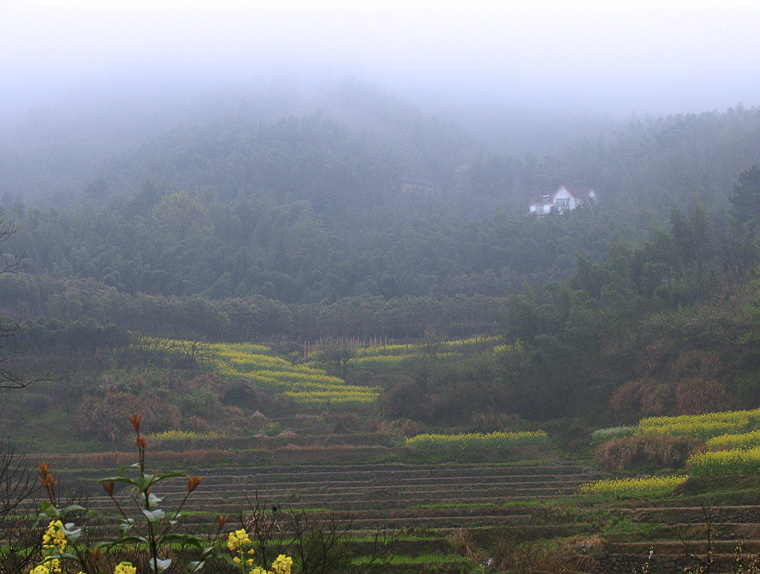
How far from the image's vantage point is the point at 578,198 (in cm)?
5653

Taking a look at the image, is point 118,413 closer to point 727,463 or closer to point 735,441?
point 727,463

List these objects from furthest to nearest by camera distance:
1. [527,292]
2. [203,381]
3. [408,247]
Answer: [408,247] < [527,292] < [203,381]

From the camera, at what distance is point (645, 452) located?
49.5 ft

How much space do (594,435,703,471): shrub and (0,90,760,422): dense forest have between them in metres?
Result: 3.94

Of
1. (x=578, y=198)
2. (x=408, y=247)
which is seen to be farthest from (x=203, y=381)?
(x=578, y=198)

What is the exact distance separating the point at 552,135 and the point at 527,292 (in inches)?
3225

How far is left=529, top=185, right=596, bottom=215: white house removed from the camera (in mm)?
56000

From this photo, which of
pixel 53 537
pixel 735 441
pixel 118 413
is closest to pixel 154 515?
pixel 53 537

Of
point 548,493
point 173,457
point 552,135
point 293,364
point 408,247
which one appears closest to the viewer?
point 548,493

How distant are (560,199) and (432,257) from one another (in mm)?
16822

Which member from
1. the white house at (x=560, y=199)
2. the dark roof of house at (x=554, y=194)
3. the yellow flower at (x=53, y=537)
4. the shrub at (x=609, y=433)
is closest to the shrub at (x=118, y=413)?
the shrub at (x=609, y=433)

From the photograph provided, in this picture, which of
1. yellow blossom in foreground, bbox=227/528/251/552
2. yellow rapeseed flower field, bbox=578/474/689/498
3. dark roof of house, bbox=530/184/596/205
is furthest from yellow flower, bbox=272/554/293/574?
dark roof of house, bbox=530/184/596/205

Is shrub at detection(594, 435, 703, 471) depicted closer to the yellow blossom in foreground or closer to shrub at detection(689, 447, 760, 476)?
shrub at detection(689, 447, 760, 476)

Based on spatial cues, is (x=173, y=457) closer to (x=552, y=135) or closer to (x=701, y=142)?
(x=701, y=142)
